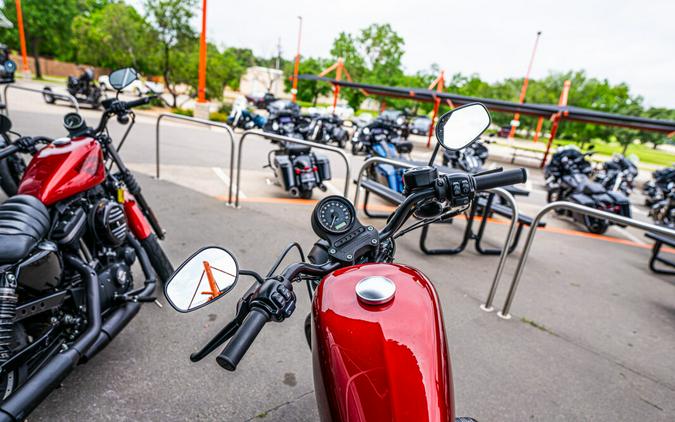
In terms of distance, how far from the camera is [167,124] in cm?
1270

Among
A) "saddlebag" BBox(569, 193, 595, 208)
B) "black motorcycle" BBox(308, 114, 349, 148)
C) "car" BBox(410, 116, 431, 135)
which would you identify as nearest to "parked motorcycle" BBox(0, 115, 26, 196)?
"saddlebag" BBox(569, 193, 595, 208)

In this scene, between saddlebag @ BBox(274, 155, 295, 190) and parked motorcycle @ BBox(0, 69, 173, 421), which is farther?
saddlebag @ BBox(274, 155, 295, 190)

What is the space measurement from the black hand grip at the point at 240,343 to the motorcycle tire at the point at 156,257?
2.19 m

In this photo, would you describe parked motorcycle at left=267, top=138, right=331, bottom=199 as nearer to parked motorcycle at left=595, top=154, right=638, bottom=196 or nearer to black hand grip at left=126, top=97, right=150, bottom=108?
black hand grip at left=126, top=97, right=150, bottom=108

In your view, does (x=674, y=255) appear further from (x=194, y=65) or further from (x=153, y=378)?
(x=194, y=65)

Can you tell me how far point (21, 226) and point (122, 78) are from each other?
150cm

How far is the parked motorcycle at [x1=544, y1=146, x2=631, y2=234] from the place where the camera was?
21.2ft

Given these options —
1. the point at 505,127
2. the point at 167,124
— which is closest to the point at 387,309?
the point at 167,124

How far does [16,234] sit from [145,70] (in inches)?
865

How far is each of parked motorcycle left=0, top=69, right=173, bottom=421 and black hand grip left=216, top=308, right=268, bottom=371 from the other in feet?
4.45

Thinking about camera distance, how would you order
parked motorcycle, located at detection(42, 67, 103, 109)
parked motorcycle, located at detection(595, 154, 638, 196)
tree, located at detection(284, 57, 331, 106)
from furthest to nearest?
tree, located at detection(284, 57, 331, 106)
parked motorcycle, located at detection(42, 67, 103, 109)
parked motorcycle, located at detection(595, 154, 638, 196)

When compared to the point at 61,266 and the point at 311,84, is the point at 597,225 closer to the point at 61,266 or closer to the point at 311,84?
the point at 61,266

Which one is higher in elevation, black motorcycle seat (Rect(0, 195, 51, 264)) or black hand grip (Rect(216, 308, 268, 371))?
black hand grip (Rect(216, 308, 268, 371))

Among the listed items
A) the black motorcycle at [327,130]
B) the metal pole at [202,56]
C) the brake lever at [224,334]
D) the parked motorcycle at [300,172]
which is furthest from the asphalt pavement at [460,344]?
the metal pole at [202,56]
